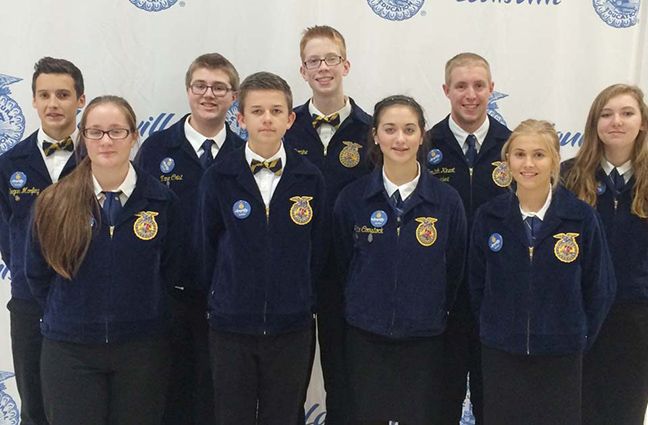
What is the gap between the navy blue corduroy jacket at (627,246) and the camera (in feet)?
10.4

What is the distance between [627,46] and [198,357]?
10.9ft

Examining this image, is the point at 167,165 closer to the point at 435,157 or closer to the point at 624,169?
the point at 435,157

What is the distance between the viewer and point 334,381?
3.40 meters

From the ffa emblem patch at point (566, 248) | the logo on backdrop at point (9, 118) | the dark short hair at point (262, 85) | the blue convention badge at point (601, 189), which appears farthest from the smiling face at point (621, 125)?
the logo on backdrop at point (9, 118)

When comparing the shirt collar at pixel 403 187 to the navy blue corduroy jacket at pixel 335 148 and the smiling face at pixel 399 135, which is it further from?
the navy blue corduroy jacket at pixel 335 148

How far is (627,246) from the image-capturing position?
3.17m

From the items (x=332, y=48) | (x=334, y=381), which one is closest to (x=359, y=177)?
(x=332, y=48)

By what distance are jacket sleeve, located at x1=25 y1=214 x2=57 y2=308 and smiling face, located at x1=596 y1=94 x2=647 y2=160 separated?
8.91ft

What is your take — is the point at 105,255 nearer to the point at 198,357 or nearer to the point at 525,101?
the point at 198,357

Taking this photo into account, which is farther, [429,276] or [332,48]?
[332,48]

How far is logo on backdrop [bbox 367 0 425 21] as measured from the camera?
4113 mm

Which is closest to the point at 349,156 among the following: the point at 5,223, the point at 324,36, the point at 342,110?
the point at 342,110

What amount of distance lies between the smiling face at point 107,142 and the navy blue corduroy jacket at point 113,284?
15 centimetres

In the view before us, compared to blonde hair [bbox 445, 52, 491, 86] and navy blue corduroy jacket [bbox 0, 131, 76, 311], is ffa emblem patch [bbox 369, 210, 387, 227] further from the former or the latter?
navy blue corduroy jacket [bbox 0, 131, 76, 311]
